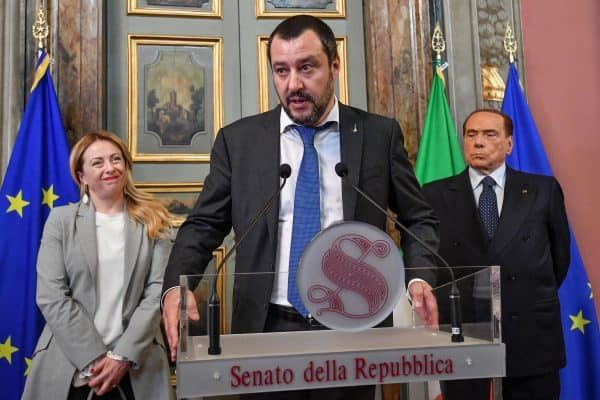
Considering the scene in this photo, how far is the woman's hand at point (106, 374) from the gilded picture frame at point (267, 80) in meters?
1.86

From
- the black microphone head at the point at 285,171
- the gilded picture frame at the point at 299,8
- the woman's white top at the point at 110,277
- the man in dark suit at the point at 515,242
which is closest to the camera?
the black microphone head at the point at 285,171

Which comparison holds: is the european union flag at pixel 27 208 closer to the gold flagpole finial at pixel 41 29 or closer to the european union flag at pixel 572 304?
the gold flagpole finial at pixel 41 29

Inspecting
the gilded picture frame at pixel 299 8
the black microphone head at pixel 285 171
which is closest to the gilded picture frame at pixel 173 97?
the gilded picture frame at pixel 299 8

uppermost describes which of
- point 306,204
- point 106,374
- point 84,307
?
point 306,204

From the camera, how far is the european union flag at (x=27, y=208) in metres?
3.18

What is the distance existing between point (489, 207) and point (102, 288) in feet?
5.83

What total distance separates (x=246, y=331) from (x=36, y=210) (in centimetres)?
232

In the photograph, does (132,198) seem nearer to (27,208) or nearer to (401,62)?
(27,208)

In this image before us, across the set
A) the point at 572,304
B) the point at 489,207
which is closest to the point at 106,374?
the point at 489,207

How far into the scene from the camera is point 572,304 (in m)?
3.75

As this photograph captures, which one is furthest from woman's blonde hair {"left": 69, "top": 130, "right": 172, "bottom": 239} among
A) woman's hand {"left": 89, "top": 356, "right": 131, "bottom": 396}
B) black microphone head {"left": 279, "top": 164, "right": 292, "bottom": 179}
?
black microphone head {"left": 279, "top": 164, "right": 292, "bottom": 179}

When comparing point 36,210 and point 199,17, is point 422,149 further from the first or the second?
point 36,210

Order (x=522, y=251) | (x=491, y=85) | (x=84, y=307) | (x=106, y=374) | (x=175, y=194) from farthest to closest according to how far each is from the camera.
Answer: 1. (x=491, y=85)
2. (x=175, y=194)
3. (x=522, y=251)
4. (x=84, y=307)
5. (x=106, y=374)

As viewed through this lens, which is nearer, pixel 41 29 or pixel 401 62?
pixel 41 29
